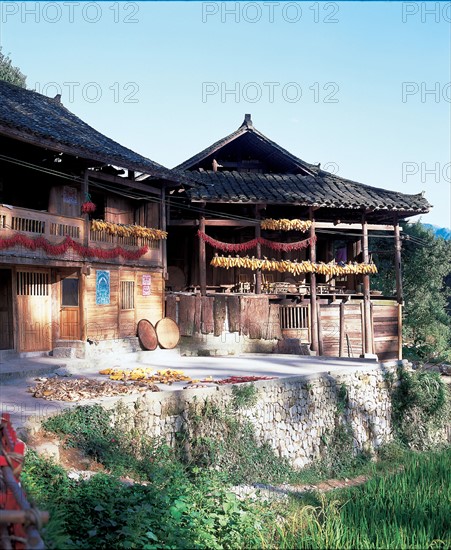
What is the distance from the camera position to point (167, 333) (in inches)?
734

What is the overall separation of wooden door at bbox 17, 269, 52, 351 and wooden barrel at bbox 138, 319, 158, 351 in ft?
9.63

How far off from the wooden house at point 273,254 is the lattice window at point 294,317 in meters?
0.03

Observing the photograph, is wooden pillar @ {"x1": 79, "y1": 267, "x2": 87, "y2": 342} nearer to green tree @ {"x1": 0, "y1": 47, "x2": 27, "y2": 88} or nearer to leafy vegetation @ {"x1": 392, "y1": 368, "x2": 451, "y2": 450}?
leafy vegetation @ {"x1": 392, "y1": 368, "x2": 451, "y2": 450}

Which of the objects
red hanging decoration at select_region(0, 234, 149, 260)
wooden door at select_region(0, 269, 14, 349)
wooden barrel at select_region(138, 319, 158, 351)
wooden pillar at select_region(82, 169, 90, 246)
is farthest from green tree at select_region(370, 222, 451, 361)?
wooden door at select_region(0, 269, 14, 349)

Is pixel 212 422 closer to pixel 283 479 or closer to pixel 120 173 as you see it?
pixel 283 479

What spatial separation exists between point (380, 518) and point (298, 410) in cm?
464

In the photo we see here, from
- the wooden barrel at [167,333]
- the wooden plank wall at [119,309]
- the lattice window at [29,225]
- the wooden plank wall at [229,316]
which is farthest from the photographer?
the wooden plank wall at [229,316]

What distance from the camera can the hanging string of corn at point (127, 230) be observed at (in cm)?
1653

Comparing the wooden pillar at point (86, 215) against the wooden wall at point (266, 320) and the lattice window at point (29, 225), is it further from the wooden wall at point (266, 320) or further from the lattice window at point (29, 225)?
the wooden wall at point (266, 320)

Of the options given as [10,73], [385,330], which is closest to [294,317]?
[385,330]

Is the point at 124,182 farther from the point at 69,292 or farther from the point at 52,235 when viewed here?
the point at 69,292

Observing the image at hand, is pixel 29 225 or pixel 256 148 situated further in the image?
pixel 256 148

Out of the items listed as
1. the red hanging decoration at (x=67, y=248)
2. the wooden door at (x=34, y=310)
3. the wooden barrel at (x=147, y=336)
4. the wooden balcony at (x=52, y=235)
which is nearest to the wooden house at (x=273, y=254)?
the wooden barrel at (x=147, y=336)

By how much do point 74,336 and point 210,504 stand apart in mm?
9145
